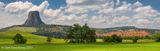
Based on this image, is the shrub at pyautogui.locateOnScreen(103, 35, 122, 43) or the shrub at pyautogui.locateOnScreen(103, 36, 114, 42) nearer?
the shrub at pyautogui.locateOnScreen(103, 35, 122, 43)

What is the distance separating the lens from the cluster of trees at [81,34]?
6506 inches

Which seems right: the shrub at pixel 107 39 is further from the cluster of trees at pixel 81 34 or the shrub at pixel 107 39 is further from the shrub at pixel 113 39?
the cluster of trees at pixel 81 34

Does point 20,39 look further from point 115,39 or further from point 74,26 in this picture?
point 115,39

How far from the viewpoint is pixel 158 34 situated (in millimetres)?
186750

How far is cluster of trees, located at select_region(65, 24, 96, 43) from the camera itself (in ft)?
542

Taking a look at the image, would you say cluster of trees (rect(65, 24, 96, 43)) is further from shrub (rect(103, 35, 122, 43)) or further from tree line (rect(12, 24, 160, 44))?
shrub (rect(103, 35, 122, 43))

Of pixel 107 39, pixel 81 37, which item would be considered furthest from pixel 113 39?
pixel 81 37

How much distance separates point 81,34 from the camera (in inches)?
6649

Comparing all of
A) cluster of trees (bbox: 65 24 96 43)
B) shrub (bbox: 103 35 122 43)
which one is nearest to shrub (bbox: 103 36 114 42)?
shrub (bbox: 103 35 122 43)

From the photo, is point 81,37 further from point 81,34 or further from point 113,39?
point 113,39

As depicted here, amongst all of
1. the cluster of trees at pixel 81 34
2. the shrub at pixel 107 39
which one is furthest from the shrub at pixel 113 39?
the cluster of trees at pixel 81 34

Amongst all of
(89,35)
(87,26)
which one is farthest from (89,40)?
(87,26)

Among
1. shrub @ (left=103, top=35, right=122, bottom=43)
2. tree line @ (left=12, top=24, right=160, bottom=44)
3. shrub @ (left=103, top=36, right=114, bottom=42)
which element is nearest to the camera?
tree line @ (left=12, top=24, right=160, bottom=44)

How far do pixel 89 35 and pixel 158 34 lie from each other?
142 ft
